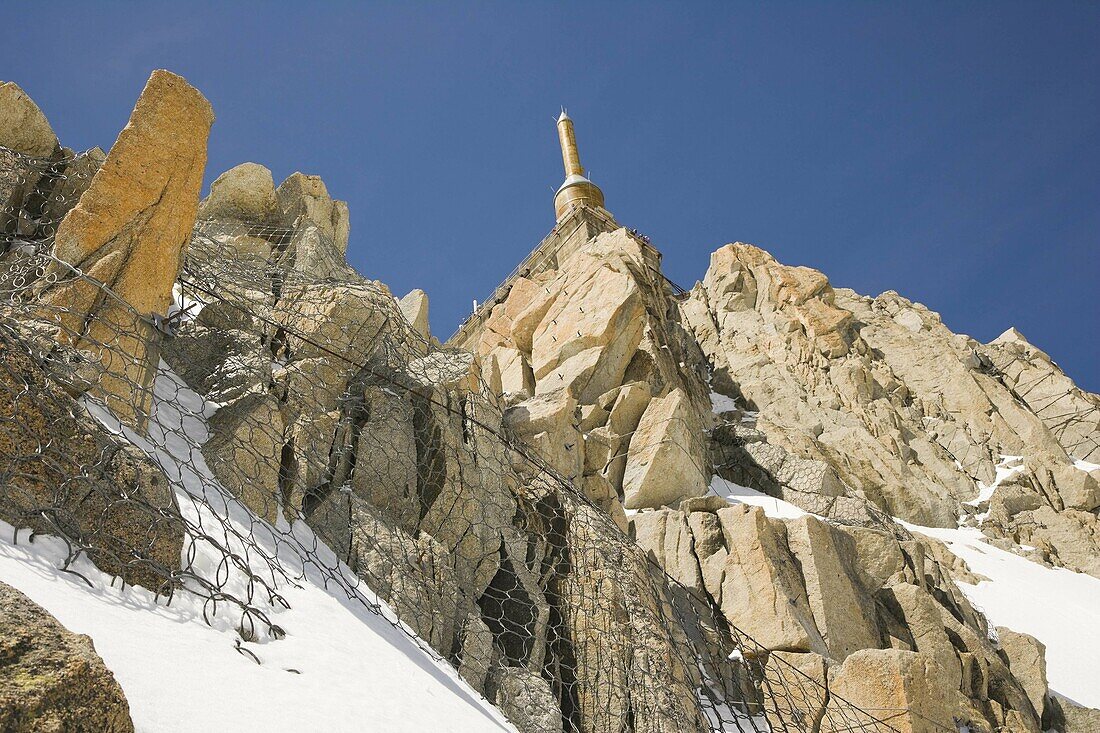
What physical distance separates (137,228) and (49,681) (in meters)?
4.36

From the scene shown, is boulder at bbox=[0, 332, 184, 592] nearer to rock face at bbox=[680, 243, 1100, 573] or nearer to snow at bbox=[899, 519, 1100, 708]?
rock face at bbox=[680, 243, 1100, 573]

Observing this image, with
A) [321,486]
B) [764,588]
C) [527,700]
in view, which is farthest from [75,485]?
[764,588]

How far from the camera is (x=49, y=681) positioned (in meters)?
1.76

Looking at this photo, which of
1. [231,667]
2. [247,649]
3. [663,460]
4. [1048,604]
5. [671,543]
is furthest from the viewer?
[1048,604]

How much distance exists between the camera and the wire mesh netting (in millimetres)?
3348

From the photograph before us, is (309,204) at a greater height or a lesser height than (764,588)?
greater

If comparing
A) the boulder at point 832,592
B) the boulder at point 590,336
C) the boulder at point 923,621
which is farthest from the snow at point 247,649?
the boulder at point 590,336

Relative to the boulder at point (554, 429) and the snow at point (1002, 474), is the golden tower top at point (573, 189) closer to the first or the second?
the snow at point (1002, 474)

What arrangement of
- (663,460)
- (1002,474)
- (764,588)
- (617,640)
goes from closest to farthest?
(617,640) < (764,588) < (663,460) < (1002,474)

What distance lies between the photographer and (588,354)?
55.7 feet

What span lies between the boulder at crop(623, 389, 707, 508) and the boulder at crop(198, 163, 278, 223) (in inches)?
270

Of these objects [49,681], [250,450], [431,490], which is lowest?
[49,681]

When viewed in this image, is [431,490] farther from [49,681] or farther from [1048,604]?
[1048,604]

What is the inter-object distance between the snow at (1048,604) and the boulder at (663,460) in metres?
5.52
